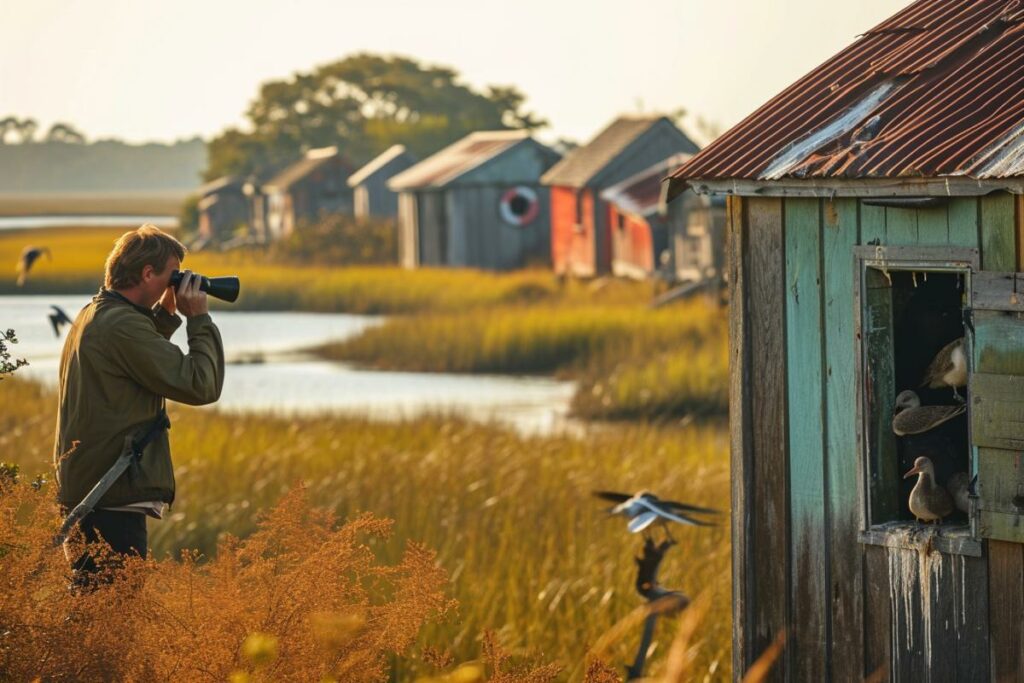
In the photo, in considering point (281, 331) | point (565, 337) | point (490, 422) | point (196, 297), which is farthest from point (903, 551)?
point (281, 331)

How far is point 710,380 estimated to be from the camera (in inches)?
838

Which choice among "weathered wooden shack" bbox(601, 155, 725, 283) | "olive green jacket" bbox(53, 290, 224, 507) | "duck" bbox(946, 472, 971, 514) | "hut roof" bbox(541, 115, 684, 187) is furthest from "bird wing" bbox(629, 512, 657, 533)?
"hut roof" bbox(541, 115, 684, 187)

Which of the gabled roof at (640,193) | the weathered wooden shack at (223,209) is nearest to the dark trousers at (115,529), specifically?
the gabled roof at (640,193)

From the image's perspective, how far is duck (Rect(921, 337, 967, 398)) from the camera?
22.2ft

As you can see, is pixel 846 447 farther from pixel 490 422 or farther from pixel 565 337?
pixel 565 337

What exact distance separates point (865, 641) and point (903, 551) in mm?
416

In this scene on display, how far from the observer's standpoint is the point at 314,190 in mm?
61594

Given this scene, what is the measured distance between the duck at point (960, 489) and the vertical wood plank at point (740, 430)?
2.82 feet

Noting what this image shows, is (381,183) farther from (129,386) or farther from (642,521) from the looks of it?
(129,386)

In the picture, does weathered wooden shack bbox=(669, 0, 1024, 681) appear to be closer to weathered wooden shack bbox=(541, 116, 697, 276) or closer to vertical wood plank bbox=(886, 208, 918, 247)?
vertical wood plank bbox=(886, 208, 918, 247)

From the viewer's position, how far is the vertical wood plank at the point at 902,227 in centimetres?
668

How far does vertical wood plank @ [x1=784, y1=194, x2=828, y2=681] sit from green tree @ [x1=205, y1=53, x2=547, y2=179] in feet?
209

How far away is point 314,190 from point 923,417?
55686 millimetres

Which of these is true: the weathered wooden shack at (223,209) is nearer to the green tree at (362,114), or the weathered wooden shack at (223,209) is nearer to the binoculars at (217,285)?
the green tree at (362,114)
